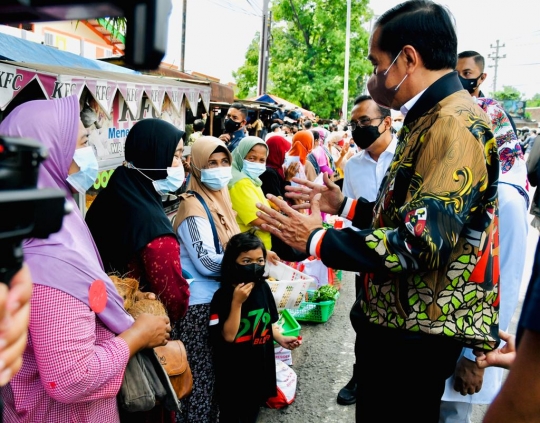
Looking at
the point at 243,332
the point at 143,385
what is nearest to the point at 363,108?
the point at 243,332

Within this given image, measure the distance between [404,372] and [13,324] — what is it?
150cm

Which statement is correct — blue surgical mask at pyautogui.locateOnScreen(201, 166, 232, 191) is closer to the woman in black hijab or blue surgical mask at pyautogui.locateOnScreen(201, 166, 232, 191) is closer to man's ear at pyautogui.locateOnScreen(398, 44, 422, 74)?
the woman in black hijab

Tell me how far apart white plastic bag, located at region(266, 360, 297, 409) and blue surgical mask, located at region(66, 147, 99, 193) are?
6.84 ft

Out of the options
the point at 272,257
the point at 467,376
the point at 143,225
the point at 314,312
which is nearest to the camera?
the point at 467,376

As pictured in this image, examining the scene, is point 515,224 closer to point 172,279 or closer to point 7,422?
point 172,279

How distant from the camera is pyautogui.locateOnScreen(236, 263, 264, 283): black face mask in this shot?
3.13m

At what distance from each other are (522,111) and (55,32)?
226 feet

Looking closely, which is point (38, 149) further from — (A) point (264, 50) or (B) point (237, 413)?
(A) point (264, 50)

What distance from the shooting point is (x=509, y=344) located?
6.45ft

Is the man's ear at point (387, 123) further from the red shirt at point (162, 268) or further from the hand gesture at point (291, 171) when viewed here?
the hand gesture at point (291, 171)

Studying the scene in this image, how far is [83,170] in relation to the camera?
7.72 ft

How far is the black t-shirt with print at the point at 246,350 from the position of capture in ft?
10.3

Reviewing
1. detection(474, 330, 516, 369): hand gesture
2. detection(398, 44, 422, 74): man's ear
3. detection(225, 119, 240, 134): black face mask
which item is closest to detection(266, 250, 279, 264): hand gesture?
detection(474, 330, 516, 369): hand gesture

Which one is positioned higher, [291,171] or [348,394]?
[291,171]
